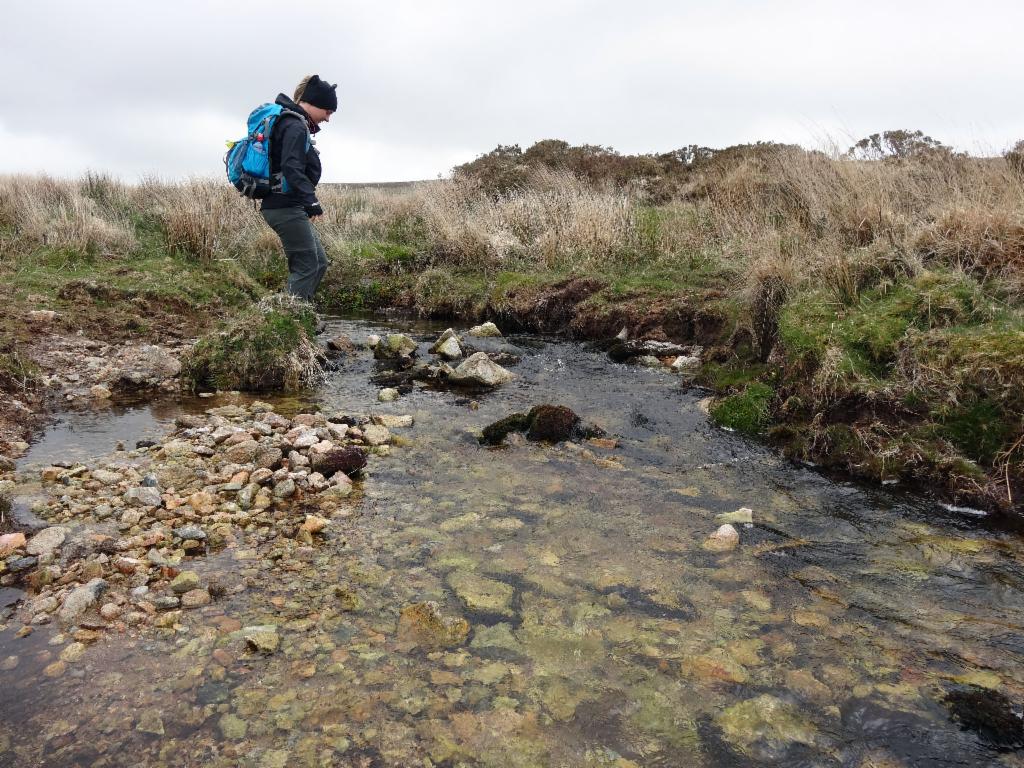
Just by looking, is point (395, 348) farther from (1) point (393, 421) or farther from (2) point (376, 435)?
(2) point (376, 435)

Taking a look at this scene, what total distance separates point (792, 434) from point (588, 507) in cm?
225

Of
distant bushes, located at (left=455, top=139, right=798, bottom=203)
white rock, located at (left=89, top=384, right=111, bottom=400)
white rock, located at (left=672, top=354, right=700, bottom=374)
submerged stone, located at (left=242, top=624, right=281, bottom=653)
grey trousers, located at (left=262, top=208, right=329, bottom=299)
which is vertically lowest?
submerged stone, located at (left=242, top=624, right=281, bottom=653)

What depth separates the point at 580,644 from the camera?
299cm

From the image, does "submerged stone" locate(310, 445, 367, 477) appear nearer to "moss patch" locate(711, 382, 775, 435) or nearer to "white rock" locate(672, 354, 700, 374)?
"moss patch" locate(711, 382, 775, 435)

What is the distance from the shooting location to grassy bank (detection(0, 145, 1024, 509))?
16.6ft

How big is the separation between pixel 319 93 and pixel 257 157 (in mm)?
938

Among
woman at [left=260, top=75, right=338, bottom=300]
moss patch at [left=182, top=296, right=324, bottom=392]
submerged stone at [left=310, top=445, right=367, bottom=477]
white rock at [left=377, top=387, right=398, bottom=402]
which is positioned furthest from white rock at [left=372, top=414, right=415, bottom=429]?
woman at [left=260, top=75, right=338, bottom=300]

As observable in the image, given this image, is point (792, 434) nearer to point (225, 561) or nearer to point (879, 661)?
point (879, 661)

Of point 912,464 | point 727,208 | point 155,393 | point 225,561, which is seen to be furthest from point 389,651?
point 727,208

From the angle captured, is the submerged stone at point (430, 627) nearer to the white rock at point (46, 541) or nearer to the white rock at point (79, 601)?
the white rock at point (79, 601)

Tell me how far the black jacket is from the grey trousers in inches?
4.2

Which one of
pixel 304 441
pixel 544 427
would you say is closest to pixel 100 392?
pixel 304 441

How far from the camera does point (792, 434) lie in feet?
18.3

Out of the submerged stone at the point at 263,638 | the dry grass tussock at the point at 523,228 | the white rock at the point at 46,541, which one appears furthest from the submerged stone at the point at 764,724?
the dry grass tussock at the point at 523,228
